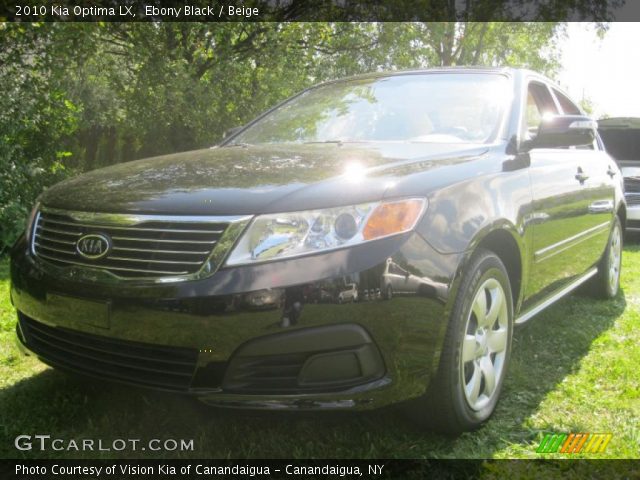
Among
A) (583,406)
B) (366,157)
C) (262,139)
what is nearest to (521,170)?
(366,157)

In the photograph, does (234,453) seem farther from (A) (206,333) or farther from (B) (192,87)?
(B) (192,87)

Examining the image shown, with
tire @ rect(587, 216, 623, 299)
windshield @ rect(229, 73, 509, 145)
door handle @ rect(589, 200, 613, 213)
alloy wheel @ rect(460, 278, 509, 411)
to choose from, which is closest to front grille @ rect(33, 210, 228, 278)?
alloy wheel @ rect(460, 278, 509, 411)

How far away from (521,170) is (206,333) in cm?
174

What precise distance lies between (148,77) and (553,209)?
757 cm

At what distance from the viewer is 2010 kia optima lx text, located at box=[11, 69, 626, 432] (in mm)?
1979

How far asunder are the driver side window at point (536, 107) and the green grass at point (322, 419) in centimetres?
124

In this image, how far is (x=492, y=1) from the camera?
57.8ft

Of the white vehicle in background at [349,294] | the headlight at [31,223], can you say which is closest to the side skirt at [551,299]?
the white vehicle in background at [349,294]

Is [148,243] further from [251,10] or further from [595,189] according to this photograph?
[251,10]

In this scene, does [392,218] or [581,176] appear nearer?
[392,218]

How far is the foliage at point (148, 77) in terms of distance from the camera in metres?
7.12

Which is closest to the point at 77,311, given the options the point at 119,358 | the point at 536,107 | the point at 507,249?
the point at 119,358

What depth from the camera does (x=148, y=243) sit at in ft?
6.89

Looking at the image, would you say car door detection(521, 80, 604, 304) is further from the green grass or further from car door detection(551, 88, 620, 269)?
the green grass
